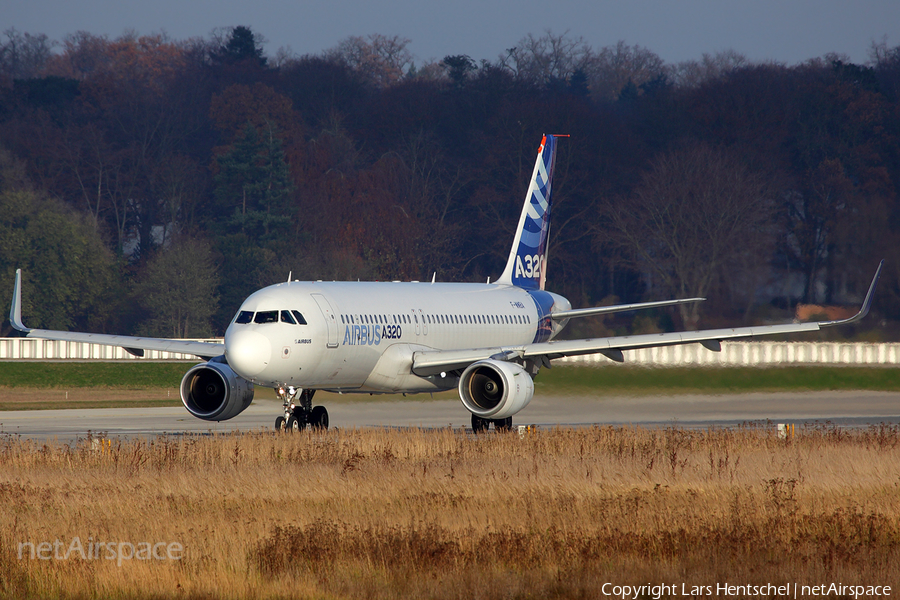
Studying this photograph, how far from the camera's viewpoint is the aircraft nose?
26.0 metres

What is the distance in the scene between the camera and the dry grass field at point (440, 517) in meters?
12.4

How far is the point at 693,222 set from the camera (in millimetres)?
75000

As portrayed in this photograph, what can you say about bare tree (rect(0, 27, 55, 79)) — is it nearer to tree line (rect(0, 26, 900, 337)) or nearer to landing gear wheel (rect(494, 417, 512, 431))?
tree line (rect(0, 26, 900, 337))

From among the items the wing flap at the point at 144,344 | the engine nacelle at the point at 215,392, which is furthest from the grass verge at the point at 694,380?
the engine nacelle at the point at 215,392

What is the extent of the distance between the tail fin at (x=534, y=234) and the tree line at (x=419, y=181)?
71.7 ft

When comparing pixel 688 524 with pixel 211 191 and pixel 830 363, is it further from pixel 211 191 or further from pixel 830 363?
pixel 211 191

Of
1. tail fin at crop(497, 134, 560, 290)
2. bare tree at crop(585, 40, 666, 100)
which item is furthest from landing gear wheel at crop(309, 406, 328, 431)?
bare tree at crop(585, 40, 666, 100)

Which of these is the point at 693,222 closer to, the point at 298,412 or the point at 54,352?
the point at 54,352

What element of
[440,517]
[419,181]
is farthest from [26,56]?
[440,517]

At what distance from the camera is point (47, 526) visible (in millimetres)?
14930

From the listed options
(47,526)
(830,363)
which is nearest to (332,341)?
(47,526)

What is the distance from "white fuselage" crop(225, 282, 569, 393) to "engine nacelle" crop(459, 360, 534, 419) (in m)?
2.11

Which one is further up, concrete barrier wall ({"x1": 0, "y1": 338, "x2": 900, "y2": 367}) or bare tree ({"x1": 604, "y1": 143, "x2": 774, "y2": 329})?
bare tree ({"x1": 604, "y1": 143, "x2": 774, "y2": 329})

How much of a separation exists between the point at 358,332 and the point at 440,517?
13.2 metres
